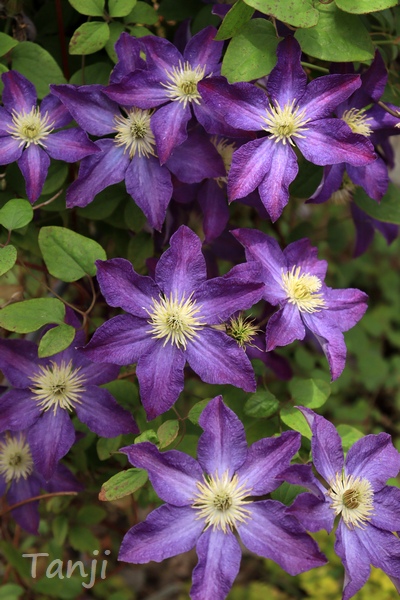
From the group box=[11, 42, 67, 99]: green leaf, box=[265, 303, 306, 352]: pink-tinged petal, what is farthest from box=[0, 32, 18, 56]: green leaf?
box=[265, 303, 306, 352]: pink-tinged petal

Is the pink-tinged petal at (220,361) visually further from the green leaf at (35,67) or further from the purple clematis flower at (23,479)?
the green leaf at (35,67)

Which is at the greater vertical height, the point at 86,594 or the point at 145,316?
the point at 145,316

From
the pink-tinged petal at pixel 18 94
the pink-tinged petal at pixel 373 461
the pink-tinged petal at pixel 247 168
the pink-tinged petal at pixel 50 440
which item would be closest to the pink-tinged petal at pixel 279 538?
the pink-tinged petal at pixel 373 461

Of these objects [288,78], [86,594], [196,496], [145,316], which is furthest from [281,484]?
[86,594]

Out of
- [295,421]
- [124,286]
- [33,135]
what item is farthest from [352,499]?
[33,135]

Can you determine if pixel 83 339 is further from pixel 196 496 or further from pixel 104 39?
pixel 104 39

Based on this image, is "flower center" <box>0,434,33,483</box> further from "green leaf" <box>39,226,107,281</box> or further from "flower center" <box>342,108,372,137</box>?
"flower center" <box>342,108,372,137</box>
